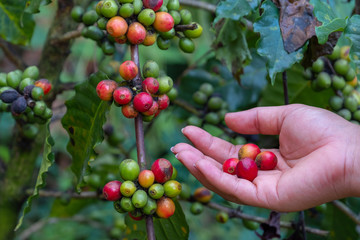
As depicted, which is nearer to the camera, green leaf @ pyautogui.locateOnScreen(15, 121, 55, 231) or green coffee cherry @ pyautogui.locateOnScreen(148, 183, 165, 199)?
green coffee cherry @ pyautogui.locateOnScreen(148, 183, 165, 199)

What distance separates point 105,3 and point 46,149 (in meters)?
0.59

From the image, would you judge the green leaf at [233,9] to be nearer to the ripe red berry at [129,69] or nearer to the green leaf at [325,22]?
the green leaf at [325,22]

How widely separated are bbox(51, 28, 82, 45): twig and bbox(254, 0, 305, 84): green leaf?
2.76 ft

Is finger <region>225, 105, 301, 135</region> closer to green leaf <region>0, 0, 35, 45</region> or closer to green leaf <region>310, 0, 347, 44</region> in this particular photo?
green leaf <region>310, 0, 347, 44</region>

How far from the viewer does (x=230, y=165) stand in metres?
1.63

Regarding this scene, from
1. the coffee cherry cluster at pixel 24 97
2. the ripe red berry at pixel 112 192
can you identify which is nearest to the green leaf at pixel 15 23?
the coffee cherry cluster at pixel 24 97

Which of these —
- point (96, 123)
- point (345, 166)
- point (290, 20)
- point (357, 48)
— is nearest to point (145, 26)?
point (96, 123)

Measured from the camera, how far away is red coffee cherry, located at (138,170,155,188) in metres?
1.30

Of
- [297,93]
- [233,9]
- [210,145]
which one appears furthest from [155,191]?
[297,93]

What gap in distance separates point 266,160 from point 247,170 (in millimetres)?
124

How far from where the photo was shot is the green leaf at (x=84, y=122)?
1.52m

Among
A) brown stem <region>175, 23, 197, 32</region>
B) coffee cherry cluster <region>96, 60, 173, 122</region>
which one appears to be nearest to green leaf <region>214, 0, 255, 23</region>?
brown stem <region>175, 23, 197, 32</region>

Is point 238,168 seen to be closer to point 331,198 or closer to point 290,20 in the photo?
point 331,198

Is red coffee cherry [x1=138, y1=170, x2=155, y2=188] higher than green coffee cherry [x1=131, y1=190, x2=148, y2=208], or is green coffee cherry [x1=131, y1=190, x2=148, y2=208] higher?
red coffee cherry [x1=138, y1=170, x2=155, y2=188]
